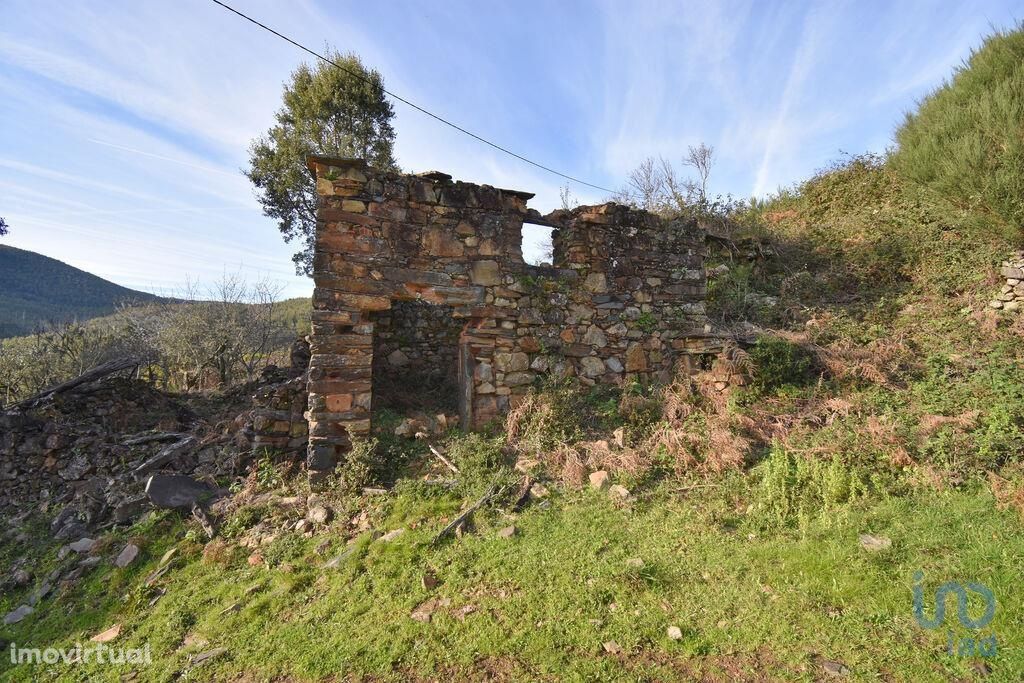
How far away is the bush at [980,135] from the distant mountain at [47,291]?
29007 mm

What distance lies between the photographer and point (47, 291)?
84.8ft

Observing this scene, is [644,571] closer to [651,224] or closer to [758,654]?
[758,654]

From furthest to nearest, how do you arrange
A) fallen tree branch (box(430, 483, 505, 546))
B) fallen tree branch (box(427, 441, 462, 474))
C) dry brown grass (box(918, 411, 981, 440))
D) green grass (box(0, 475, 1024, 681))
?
1. fallen tree branch (box(427, 441, 462, 474))
2. dry brown grass (box(918, 411, 981, 440))
3. fallen tree branch (box(430, 483, 505, 546))
4. green grass (box(0, 475, 1024, 681))

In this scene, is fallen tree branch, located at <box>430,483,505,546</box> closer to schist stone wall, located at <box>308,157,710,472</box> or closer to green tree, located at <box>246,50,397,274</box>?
schist stone wall, located at <box>308,157,710,472</box>

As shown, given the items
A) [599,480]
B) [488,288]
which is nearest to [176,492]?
[488,288]

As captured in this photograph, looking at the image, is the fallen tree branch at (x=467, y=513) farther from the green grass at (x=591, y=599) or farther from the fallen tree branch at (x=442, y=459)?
the fallen tree branch at (x=442, y=459)

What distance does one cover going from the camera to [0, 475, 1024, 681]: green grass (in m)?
3.03

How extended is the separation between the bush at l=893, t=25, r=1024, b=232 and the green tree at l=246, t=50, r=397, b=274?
1242 centimetres

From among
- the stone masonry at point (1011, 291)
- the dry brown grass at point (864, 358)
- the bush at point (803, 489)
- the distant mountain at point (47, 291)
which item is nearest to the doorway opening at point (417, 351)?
the bush at point (803, 489)

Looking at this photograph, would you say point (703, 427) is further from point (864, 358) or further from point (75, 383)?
point (75, 383)

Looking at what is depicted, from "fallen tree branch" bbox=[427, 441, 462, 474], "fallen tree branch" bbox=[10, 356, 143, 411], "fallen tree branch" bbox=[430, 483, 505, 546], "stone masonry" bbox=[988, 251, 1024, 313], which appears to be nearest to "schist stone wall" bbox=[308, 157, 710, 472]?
"fallen tree branch" bbox=[427, 441, 462, 474]

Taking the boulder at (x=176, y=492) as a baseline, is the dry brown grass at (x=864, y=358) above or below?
above

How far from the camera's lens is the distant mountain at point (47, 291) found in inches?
932

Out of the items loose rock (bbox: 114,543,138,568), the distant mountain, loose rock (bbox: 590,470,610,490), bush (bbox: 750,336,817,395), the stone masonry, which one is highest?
the distant mountain
